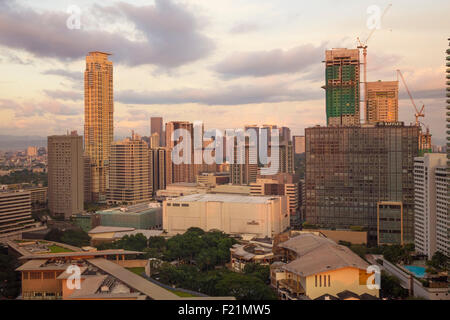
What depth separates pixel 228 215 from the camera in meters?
15.2

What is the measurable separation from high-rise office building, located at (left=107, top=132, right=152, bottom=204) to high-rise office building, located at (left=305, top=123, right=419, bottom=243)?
11.3 metres

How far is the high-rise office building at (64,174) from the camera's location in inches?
784

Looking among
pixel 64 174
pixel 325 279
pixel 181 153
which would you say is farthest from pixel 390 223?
pixel 181 153

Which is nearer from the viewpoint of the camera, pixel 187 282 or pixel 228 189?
pixel 187 282

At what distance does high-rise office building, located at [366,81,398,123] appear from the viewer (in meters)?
32.3

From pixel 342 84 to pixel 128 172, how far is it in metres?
12.7

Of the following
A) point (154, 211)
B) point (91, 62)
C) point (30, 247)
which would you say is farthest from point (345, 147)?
point (91, 62)

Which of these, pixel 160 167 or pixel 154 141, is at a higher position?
pixel 154 141

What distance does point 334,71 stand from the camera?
22219 mm

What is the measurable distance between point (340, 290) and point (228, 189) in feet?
50.5

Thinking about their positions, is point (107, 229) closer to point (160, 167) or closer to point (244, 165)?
point (160, 167)

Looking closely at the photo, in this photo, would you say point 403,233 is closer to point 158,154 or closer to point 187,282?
point 187,282

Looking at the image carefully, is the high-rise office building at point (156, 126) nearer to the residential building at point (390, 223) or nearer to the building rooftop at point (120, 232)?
the building rooftop at point (120, 232)

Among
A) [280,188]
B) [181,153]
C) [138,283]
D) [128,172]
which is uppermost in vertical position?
[181,153]
